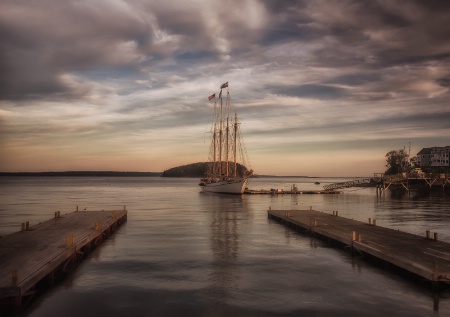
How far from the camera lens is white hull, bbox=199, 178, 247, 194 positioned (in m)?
115

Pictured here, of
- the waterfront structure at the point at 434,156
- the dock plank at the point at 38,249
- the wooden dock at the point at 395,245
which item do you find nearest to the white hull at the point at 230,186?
the wooden dock at the point at 395,245

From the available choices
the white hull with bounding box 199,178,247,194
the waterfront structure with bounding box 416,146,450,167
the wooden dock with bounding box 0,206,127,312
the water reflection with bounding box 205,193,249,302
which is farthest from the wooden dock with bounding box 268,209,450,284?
the waterfront structure with bounding box 416,146,450,167

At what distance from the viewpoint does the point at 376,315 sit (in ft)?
58.8

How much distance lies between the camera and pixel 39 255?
23.0 m

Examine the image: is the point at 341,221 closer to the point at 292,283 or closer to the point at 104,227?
the point at 292,283

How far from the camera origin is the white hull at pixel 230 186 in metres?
115

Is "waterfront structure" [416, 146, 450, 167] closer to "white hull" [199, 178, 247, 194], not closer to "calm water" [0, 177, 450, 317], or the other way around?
"white hull" [199, 178, 247, 194]

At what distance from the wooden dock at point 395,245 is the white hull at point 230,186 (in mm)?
73012

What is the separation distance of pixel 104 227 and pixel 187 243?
739 cm

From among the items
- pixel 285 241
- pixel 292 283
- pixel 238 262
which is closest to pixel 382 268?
pixel 292 283

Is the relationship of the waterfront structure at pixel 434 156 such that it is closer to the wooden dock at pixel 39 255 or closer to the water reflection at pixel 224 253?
the water reflection at pixel 224 253

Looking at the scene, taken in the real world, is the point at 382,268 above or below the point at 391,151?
below

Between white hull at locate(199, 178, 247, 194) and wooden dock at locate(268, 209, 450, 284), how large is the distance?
73.0m

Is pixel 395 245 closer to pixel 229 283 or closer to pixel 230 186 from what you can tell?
pixel 229 283
